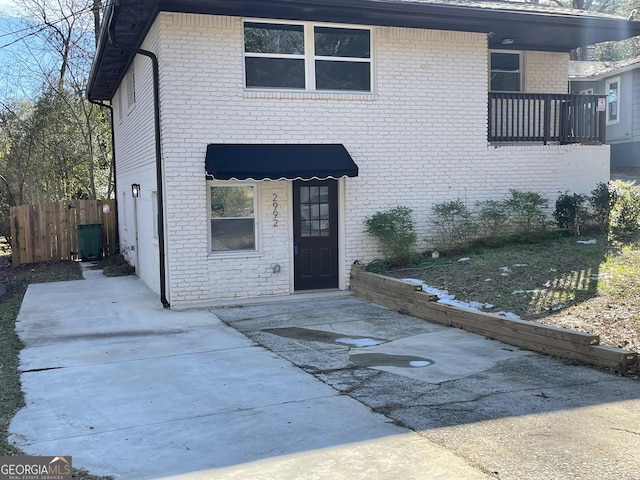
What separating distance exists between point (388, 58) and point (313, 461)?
9472mm

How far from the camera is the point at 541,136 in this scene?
14.0 metres

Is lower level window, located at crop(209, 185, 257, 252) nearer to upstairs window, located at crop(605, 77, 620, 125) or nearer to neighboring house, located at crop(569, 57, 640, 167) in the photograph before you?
neighboring house, located at crop(569, 57, 640, 167)

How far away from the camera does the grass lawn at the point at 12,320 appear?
545 centimetres

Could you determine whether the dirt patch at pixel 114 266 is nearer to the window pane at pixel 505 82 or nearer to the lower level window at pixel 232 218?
the lower level window at pixel 232 218

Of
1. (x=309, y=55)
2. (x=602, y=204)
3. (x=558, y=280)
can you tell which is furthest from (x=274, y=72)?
(x=602, y=204)

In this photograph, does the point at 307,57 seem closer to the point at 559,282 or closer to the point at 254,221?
the point at 254,221

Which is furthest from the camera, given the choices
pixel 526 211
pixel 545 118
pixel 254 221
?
pixel 545 118

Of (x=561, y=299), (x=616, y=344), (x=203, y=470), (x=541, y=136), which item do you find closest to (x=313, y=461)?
(x=203, y=470)

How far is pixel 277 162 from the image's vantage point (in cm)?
1103

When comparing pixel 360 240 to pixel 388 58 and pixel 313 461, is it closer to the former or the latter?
pixel 388 58

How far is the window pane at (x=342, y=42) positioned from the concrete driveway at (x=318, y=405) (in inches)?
221

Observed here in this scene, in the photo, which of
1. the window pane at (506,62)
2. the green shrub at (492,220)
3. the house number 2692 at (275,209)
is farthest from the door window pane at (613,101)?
the house number 2692 at (275,209)

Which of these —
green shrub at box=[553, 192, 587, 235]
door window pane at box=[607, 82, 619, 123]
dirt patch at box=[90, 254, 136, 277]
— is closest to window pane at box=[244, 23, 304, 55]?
green shrub at box=[553, 192, 587, 235]

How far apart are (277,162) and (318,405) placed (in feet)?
20.2
